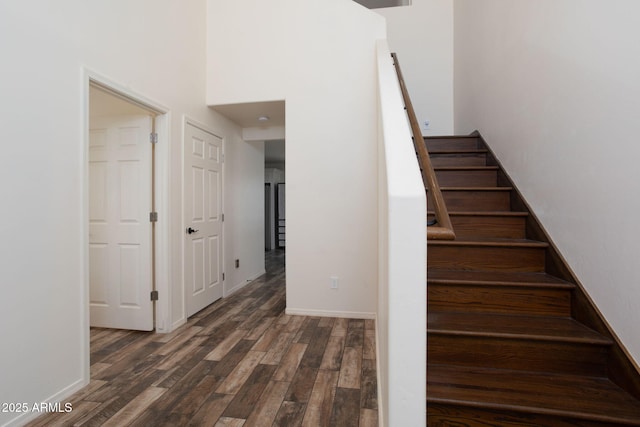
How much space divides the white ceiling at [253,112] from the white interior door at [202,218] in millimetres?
351

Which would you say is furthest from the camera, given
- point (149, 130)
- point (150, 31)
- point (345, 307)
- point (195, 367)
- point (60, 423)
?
point (345, 307)

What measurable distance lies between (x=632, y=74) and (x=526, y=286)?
1049mm

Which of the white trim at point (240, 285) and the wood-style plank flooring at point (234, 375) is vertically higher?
the white trim at point (240, 285)

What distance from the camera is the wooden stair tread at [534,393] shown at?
112 centimetres

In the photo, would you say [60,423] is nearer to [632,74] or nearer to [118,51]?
[118,51]

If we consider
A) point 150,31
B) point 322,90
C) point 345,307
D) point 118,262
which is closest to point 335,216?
point 345,307

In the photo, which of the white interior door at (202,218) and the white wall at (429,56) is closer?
the white interior door at (202,218)

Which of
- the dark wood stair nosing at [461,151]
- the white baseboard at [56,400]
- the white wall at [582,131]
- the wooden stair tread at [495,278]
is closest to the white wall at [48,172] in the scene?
the white baseboard at [56,400]

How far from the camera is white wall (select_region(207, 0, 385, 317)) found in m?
2.92

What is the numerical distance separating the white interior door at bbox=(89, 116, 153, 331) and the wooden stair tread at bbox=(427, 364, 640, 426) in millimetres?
2445

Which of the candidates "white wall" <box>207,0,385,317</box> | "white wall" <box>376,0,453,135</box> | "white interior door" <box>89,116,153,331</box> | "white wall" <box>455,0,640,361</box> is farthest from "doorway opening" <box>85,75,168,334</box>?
"white wall" <box>376,0,453,135</box>

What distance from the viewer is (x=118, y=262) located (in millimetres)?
2654

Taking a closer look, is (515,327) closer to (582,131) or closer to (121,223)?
(582,131)

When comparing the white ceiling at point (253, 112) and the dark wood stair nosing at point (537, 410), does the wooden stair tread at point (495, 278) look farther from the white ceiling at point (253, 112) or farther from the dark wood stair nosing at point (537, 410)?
the white ceiling at point (253, 112)
